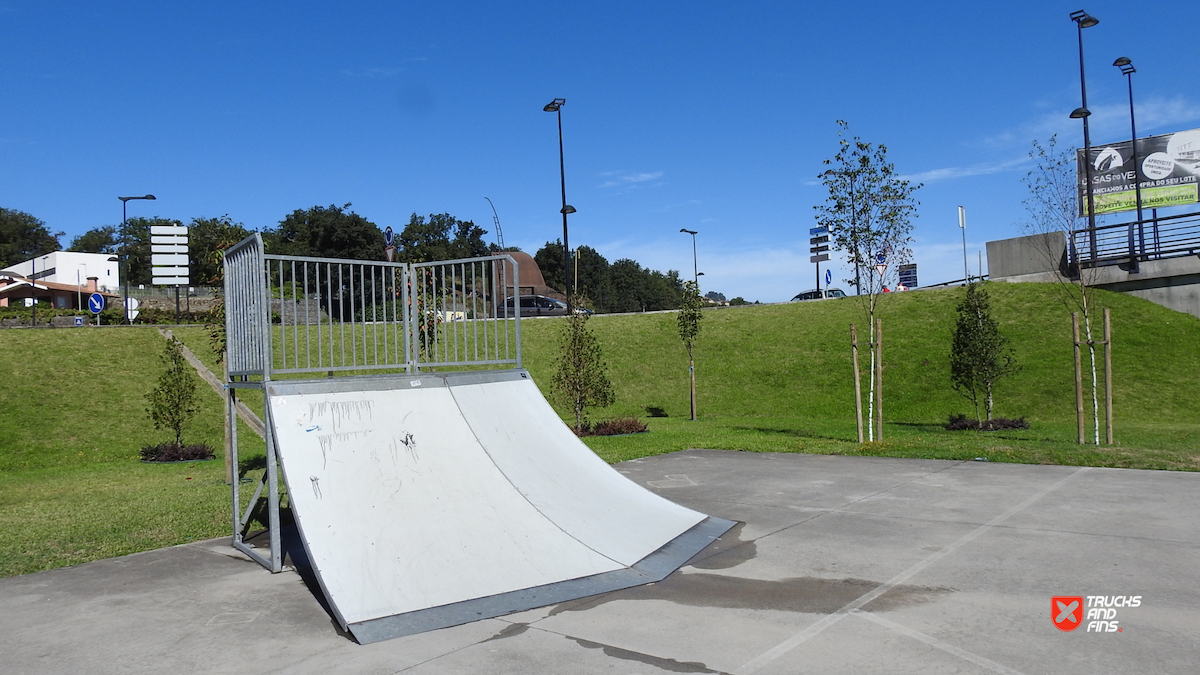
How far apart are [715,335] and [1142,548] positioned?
25.5 metres

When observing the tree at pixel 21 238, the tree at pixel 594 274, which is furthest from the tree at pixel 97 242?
the tree at pixel 594 274

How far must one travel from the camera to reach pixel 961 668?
4.01 metres

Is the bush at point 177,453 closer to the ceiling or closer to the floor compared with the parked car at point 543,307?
closer to the floor

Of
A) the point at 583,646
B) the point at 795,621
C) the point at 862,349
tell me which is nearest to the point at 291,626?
the point at 583,646

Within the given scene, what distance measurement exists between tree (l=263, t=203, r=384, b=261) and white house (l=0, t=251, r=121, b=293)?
20.6m

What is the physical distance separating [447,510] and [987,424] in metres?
15.8

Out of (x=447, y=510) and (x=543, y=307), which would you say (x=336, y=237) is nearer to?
(x=543, y=307)

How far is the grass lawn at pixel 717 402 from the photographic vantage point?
10.4 m

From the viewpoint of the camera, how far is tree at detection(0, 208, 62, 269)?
9688 centimetres

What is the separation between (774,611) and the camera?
5.05 m

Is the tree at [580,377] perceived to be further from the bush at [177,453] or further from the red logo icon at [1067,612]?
the red logo icon at [1067,612]

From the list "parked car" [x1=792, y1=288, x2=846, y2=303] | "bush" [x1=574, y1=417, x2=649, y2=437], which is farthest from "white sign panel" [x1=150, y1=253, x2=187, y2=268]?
"parked car" [x1=792, y1=288, x2=846, y2=303]

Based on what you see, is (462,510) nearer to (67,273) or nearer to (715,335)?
(715,335)

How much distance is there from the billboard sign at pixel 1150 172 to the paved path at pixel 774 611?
123ft
